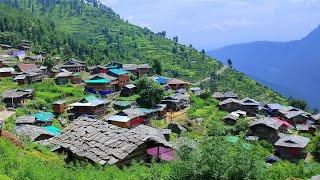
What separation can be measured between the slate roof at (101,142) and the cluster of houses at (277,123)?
1005 inches

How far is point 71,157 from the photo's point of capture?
24516mm

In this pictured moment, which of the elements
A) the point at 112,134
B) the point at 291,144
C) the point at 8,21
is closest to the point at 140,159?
the point at 112,134

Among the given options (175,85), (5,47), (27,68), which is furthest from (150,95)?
(5,47)

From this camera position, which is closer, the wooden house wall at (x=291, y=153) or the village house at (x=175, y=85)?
the wooden house wall at (x=291, y=153)

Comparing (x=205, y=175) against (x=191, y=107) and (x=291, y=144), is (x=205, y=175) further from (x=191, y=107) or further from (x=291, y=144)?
(x=191, y=107)

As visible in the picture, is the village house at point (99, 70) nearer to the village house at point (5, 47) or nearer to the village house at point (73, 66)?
the village house at point (73, 66)

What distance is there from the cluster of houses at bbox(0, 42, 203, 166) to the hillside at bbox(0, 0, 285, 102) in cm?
1043

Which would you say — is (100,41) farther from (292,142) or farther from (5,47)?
(292,142)

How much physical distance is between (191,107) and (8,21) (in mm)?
56004

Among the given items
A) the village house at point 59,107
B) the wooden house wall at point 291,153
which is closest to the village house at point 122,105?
the village house at point 59,107

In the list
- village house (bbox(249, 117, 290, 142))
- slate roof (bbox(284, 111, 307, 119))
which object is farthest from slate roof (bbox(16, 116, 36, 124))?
slate roof (bbox(284, 111, 307, 119))

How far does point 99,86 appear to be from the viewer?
6494cm

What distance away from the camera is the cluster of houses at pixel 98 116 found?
78.8ft

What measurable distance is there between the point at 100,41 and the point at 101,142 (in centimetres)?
11862
